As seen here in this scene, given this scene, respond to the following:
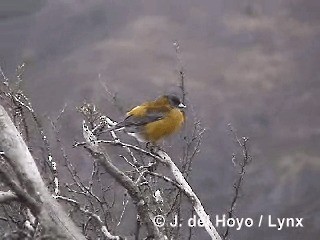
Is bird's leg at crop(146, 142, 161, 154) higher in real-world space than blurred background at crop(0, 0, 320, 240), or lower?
lower

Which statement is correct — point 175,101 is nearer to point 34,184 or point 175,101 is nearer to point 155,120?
point 155,120

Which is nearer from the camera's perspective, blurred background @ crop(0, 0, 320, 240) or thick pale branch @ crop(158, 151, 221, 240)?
thick pale branch @ crop(158, 151, 221, 240)

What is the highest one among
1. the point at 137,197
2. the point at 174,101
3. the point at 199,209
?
the point at 174,101

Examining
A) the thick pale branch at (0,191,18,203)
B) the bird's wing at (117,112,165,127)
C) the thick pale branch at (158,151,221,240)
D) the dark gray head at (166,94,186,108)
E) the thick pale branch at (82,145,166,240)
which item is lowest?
the thick pale branch at (0,191,18,203)

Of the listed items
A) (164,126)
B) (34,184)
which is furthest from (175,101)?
(34,184)

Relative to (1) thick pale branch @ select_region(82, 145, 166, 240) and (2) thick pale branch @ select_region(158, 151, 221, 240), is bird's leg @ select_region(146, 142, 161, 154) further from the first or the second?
(1) thick pale branch @ select_region(82, 145, 166, 240)

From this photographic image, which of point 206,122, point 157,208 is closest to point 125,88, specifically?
point 206,122

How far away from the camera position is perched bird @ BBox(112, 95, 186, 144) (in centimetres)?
220

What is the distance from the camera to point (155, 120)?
7.25ft

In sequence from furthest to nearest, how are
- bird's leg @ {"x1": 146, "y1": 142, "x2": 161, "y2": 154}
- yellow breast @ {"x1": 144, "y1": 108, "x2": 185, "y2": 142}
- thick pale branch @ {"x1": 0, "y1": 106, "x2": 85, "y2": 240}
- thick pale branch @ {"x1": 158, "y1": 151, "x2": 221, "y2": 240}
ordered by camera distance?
yellow breast @ {"x1": 144, "y1": 108, "x2": 185, "y2": 142}
bird's leg @ {"x1": 146, "y1": 142, "x2": 161, "y2": 154}
thick pale branch @ {"x1": 158, "y1": 151, "x2": 221, "y2": 240}
thick pale branch @ {"x1": 0, "y1": 106, "x2": 85, "y2": 240}

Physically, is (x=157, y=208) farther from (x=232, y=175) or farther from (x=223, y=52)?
(x=223, y=52)

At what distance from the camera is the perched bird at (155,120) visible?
2195 millimetres

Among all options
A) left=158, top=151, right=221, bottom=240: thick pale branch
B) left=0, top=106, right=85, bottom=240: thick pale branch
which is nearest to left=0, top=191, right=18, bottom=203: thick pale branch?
left=0, top=106, right=85, bottom=240: thick pale branch

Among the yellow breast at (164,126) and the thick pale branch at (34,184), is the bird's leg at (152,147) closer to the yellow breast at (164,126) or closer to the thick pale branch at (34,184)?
the yellow breast at (164,126)
